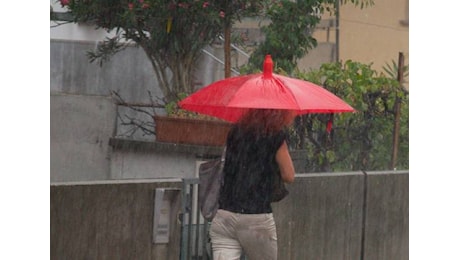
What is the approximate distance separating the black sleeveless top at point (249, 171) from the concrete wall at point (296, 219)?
868 mm

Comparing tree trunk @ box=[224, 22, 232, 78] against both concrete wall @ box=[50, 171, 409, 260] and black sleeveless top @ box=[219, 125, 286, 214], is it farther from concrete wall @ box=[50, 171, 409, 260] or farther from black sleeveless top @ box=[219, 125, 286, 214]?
black sleeveless top @ box=[219, 125, 286, 214]

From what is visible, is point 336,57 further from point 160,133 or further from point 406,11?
point 160,133

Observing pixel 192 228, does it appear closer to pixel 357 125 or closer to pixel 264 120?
pixel 264 120

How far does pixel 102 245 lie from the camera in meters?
7.71

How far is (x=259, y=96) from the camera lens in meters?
7.21

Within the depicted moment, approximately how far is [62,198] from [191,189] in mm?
897

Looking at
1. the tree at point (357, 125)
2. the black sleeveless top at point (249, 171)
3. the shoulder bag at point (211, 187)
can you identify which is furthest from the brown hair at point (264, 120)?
the tree at point (357, 125)

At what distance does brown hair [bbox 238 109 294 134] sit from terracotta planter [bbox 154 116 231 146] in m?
0.68

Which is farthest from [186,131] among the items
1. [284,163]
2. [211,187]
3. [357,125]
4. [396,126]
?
[396,126]

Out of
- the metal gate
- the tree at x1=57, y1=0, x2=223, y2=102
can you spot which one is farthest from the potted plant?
the metal gate

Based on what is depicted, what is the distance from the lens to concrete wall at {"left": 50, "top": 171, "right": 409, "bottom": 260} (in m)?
7.55

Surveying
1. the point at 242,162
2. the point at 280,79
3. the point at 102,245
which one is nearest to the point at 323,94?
the point at 280,79

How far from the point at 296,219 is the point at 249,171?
67.1 inches

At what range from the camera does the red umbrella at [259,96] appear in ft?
23.6
